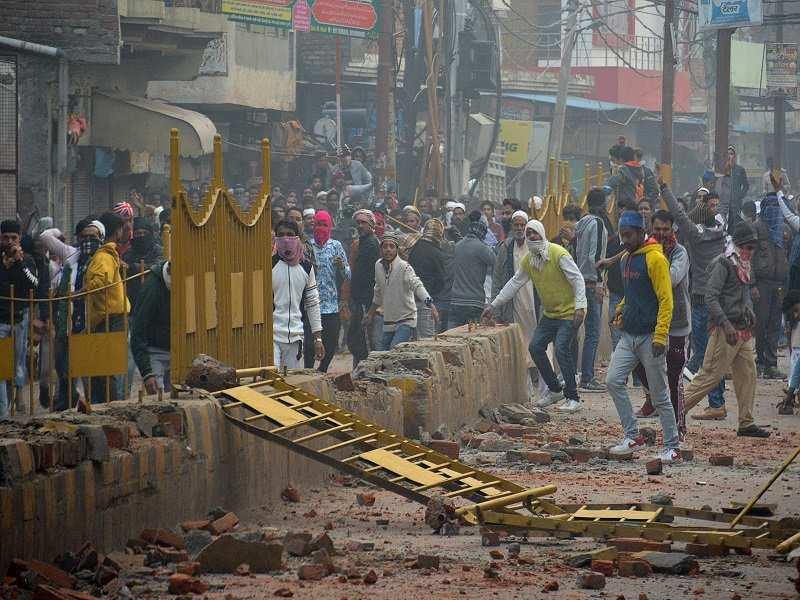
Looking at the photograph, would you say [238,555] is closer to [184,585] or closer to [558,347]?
[184,585]

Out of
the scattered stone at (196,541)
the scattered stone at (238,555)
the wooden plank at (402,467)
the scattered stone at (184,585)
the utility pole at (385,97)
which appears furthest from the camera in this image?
the utility pole at (385,97)

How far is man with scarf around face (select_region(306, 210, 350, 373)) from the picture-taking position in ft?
48.6

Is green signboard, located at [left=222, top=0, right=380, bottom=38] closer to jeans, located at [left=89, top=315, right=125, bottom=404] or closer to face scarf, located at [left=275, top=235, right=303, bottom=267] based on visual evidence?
face scarf, located at [left=275, top=235, right=303, bottom=267]

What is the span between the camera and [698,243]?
53.7 ft

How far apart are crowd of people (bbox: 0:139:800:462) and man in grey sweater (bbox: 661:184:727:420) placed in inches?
0.8

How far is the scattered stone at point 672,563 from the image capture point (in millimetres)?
6918

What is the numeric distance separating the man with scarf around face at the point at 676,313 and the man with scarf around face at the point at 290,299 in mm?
2459

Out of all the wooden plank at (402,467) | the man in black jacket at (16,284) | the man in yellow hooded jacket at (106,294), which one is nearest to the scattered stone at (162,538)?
the wooden plank at (402,467)

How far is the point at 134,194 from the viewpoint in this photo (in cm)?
2277

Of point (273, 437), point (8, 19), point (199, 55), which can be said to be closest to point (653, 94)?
point (199, 55)

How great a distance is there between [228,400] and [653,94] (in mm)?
53374

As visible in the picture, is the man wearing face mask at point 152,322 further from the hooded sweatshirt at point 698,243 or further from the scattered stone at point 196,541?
the hooded sweatshirt at point 698,243

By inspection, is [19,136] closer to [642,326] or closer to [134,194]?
[134,194]

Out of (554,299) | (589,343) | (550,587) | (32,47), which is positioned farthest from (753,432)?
(32,47)
